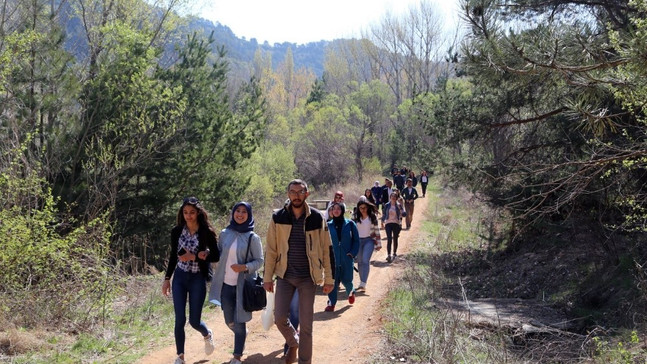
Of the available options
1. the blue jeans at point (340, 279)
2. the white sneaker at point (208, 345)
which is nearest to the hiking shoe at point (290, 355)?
the white sneaker at point (208, 345)

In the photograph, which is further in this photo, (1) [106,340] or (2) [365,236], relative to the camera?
(2) [365,236]

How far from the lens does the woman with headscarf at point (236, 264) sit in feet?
21.1

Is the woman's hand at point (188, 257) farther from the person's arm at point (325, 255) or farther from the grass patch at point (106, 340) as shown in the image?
the grass patch at point (106, 340)

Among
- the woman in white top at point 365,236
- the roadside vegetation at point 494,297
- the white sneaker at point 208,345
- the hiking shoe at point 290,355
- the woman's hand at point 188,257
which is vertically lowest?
the roadside vegetation at point 494,297

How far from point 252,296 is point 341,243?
11.3ft

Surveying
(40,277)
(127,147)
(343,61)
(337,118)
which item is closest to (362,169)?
(337,118)

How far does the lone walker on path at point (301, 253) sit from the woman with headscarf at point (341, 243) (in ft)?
11.1

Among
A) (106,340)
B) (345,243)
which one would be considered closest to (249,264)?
(106,340)

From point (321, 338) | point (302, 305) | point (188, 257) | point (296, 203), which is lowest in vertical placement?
point (321, 338)

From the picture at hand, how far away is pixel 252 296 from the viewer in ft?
21.0

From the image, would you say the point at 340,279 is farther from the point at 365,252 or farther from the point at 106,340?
the point at 106,340

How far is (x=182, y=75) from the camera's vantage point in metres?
18.2

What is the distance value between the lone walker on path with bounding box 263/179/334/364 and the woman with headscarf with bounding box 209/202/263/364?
355 millimetres

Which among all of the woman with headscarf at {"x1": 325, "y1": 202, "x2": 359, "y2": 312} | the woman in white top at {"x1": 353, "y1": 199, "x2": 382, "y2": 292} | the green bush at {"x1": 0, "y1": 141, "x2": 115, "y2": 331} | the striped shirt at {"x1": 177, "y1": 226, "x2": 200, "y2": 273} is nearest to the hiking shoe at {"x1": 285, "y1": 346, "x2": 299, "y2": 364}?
the striped shirt at {"x1": 177, "y1": 226, "x2": 200, "y2": 273}
